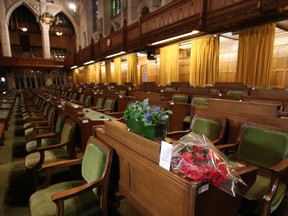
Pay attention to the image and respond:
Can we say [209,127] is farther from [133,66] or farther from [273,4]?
[133,66]

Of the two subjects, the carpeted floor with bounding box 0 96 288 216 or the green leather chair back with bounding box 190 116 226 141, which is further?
the green leather chair back with bounding box 190 116 226 141

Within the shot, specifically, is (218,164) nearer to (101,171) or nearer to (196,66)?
(101,171)

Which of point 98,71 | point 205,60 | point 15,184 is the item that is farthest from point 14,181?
point 98,71

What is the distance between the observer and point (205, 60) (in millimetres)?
6781

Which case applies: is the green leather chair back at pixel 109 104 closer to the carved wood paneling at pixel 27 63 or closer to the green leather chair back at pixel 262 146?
the green leather chair back at pixel 262 146

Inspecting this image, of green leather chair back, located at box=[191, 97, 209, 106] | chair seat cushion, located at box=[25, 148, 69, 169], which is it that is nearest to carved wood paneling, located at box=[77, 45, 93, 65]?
green leather chair back, located at box=[191, 97, 209, 106]

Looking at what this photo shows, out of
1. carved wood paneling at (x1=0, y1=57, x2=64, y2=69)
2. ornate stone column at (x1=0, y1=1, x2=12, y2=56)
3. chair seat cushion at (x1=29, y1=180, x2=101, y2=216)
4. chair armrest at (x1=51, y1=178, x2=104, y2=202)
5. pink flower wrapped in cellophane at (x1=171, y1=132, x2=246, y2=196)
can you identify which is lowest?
chair seat cushion at (x1=29, y1=180, x2=101, y2=216)

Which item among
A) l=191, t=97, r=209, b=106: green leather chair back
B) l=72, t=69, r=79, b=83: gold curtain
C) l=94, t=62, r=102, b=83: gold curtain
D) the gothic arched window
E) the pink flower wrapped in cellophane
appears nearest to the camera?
the pink flower wrapped in cellophane

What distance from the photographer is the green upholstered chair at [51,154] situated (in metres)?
1.95

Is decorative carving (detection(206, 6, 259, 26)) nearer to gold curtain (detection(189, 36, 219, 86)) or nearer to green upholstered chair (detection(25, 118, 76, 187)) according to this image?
gold curtain (detection(189, 36, 219, 86))

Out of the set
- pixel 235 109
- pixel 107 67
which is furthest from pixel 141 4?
pixel 235 109

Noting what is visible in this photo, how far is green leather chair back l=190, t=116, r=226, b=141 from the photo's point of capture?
2.12 meters

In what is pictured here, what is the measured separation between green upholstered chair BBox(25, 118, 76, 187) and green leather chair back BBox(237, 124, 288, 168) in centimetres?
182

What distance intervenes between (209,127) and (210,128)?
17mm
